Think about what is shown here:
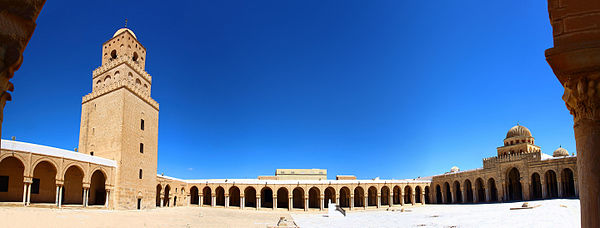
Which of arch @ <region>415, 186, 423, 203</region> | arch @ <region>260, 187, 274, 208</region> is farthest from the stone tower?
arch @ <region>415, 186, 423, 203</region>

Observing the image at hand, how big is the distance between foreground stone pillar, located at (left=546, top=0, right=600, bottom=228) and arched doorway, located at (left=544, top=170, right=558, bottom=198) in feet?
124

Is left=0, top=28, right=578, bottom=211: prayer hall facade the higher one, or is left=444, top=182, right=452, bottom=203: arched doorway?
left=0, top=28, right=578, bottom=211: prayer hall facade

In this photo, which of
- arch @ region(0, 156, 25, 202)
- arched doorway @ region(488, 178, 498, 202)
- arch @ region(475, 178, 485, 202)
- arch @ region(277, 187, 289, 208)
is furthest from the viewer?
arch @ region(277, 187, 289, 208)

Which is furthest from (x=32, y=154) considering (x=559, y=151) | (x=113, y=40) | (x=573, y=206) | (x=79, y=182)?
(x=559, y=151)

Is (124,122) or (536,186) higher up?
(124,122)

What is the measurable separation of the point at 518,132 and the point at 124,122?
4244cm

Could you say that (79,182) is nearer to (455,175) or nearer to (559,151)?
(455,175)

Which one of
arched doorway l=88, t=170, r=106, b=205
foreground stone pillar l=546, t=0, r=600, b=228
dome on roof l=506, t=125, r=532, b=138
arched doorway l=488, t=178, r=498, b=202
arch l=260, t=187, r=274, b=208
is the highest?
dome on roof l=506, t=125, r=532, b=138

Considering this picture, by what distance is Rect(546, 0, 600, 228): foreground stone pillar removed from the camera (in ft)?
10.4

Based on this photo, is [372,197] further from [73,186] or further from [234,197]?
[73,186]

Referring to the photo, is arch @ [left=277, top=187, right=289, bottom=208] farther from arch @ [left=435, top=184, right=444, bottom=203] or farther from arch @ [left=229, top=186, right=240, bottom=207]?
arch @ [left=435, top=184, right=444, bottom=203]

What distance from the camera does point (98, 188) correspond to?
25.5 m

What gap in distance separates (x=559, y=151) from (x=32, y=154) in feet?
168

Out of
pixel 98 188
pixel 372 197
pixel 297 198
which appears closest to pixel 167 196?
pixel 98 188
